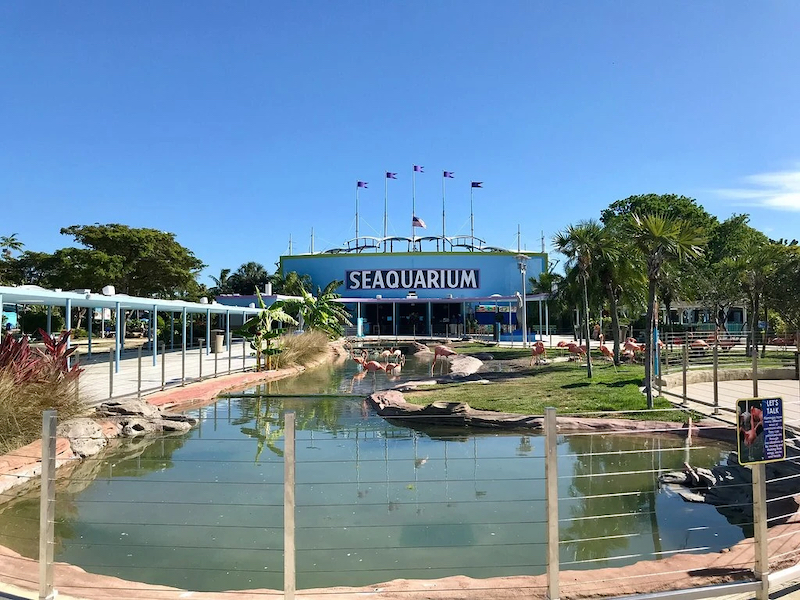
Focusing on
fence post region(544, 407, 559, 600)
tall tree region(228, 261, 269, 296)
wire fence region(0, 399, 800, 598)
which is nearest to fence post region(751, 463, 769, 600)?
wire fence region(0, 399, 800, 598)

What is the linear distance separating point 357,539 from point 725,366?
12.8m

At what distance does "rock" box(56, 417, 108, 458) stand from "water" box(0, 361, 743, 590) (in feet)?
0.85

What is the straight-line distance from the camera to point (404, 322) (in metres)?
48.0

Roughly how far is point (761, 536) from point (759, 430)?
0.58 meters

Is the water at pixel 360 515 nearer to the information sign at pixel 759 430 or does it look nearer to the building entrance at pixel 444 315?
the information sign at pixel 759 430

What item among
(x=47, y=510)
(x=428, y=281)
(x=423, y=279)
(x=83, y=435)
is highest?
(x=423, y=279)

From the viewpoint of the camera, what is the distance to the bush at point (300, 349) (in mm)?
18656

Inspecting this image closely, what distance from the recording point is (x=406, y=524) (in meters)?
5.41

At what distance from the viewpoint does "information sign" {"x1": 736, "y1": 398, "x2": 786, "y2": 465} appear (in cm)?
341

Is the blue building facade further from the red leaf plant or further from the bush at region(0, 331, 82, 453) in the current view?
the bush at region(0, 331, 82, 453)

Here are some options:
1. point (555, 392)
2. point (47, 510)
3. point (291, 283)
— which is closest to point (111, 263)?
point (291, 283)

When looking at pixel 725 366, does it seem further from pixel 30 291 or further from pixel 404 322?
pixel 404 322

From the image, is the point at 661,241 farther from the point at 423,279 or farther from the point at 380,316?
the point at 380,316

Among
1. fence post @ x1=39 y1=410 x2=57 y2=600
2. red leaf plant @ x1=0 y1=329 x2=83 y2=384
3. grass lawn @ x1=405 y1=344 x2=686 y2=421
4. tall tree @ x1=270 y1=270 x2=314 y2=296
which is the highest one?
tall tree @ x1=270 y1=270 x2=314 y2=296
